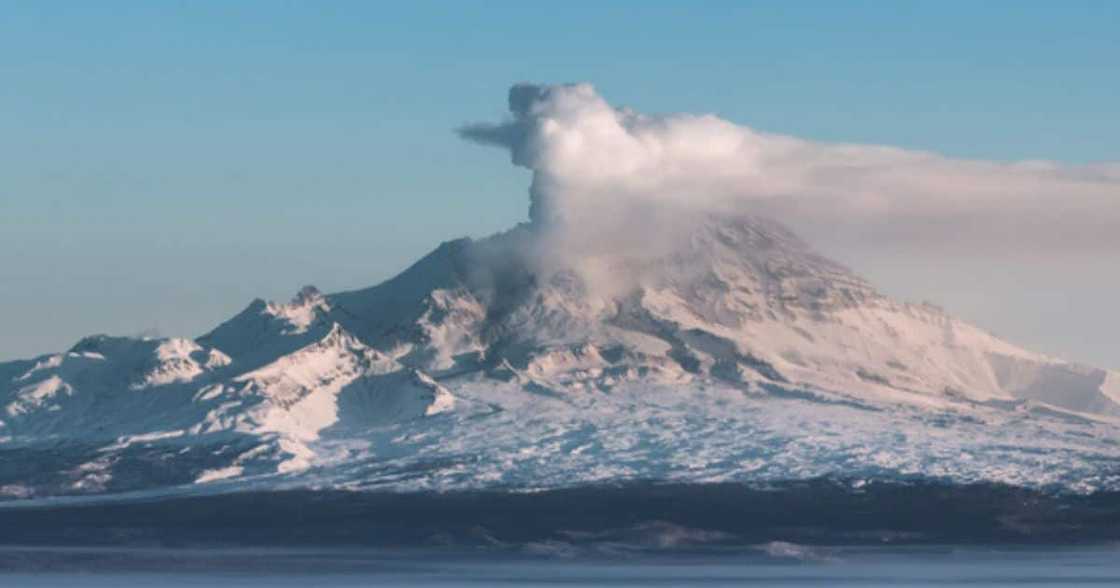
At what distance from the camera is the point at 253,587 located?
19738 centimetres

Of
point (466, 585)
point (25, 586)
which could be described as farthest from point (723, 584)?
point (25, 586)

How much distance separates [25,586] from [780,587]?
55113 millimetres

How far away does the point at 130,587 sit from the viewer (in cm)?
19875

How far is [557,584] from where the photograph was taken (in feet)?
655

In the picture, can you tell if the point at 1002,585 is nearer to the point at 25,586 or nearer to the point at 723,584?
the point at 723,584

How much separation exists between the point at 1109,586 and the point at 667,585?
31513 mm

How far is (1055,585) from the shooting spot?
195000 millimetres

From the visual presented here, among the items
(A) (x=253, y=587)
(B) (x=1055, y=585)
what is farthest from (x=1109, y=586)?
(A) (x=253, y=587)

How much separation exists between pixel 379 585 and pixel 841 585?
110 ft

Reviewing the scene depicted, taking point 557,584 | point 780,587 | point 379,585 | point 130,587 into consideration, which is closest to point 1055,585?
point 780,587

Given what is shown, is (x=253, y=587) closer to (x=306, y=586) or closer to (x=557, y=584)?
(x=306, y=586)

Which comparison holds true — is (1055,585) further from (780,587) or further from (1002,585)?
(780,587)

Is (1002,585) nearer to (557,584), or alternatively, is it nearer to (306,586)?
(557,584)

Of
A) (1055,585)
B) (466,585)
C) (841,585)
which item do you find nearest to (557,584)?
(466,585)
